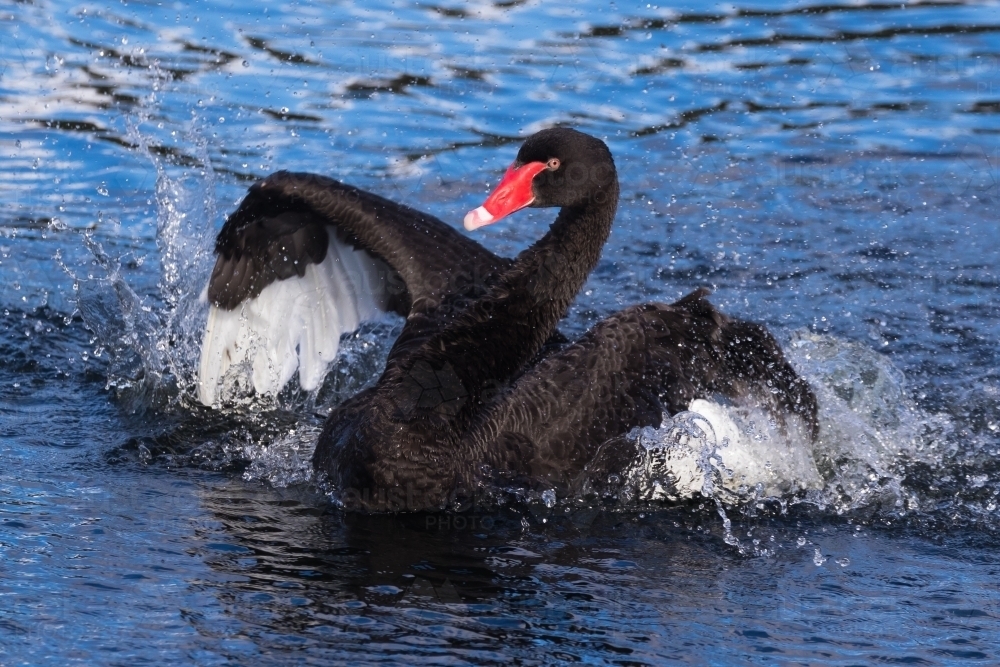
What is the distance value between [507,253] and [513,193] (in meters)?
3.24

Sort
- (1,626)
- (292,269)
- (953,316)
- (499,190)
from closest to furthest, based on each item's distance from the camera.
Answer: (1,626) → (499,190) → (292,269) → (953,316)

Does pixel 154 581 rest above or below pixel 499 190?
below

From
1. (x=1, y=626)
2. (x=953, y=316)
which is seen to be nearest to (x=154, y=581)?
(x=1, y=626)

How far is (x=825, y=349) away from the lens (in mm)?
7500

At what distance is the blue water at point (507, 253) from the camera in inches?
182

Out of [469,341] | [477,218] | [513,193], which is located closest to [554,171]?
[513,193]

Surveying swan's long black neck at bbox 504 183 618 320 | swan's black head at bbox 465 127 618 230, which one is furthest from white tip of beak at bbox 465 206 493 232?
swan's long black neck at bbox 504 183 618 320

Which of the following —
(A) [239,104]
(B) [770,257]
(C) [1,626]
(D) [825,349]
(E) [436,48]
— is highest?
(E) [436,48]

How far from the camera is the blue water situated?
15.1 ft

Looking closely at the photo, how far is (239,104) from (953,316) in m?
6.01

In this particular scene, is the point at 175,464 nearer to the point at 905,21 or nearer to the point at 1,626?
the point at 1,626

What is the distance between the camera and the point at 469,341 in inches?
234

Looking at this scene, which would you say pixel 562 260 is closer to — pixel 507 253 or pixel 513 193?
pixel 513 193

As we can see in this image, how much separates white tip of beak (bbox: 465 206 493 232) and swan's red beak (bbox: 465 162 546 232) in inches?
→ 1.4
